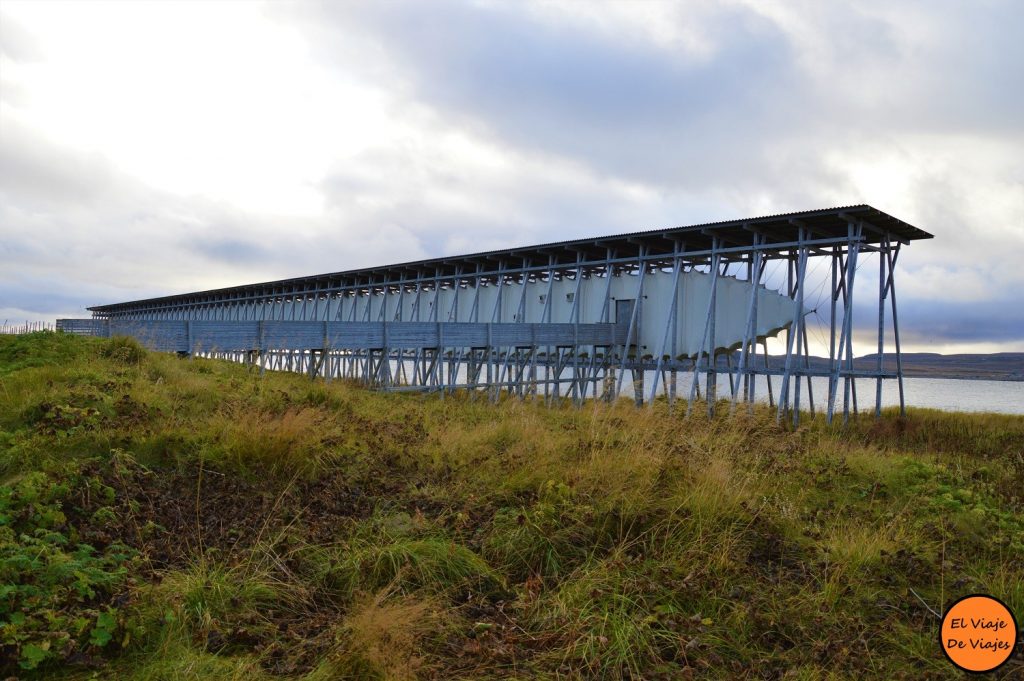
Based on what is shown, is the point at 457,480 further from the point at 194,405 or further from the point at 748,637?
the point at 194,405

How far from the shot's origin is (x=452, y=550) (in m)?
4.72

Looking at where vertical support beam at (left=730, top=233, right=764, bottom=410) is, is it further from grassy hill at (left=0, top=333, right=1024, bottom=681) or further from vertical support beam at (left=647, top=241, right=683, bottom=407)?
grassy hill at (left=0, top=333, right=1024, bottom=681)

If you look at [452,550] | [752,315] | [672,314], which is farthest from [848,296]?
[452,550]

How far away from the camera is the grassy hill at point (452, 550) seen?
3.72 m

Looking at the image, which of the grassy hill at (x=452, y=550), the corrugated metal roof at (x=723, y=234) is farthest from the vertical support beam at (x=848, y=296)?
the grassy hill at (x=452, y=550)

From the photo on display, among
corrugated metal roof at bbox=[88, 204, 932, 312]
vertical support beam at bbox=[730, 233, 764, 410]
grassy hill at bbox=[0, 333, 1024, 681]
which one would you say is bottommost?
grassy hill at bbox=[0, 333, 1024, 681]

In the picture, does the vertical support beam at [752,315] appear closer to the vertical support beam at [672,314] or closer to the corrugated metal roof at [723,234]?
the corrugated metal roof at [723,234]

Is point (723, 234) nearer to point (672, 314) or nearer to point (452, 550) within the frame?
point (672, 314)

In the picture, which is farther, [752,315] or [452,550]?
[752,315]

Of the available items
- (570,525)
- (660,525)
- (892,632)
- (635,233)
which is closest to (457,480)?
(570,525)

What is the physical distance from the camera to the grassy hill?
372 centimetres

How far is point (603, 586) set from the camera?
4398mm

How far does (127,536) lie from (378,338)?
12911mm

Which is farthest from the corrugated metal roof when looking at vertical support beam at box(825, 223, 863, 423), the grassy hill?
the grassy hill
